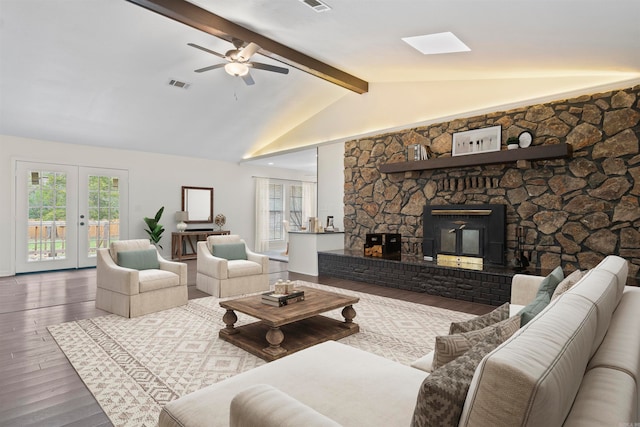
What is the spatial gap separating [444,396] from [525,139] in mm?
4883

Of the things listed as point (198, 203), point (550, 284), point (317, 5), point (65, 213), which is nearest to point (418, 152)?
point (317, 5)

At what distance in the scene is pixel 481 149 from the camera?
5.30 metres

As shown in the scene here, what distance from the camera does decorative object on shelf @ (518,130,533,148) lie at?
15.8 ft

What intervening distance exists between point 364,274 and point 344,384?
14.2ft

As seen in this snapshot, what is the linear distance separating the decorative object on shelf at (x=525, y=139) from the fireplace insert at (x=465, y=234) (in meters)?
0.88

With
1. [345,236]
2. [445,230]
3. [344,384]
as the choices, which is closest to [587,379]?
[344,384]

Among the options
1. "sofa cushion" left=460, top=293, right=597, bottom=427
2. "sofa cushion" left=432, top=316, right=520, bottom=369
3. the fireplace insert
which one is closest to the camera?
"sofa cushion" left=460, top=293, right=597, bottom=427

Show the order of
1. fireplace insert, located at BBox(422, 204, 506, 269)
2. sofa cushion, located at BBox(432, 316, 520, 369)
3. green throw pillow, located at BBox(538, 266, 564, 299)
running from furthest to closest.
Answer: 1. fireplace insert, located at BBox(422, 204, 506, 269)
2. green throw pillow, located at BBox(538, 266, 564, 299)
3. sofa cushion, located at BBox(432, 316, 520, 369)

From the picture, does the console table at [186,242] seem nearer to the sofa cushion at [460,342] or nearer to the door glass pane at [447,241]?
the door glass pane at [447,241]

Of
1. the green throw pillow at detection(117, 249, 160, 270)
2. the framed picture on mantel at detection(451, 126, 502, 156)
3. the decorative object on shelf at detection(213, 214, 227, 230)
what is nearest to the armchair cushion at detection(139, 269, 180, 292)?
the green throw pillow at detection(117, 249, 160, 270)

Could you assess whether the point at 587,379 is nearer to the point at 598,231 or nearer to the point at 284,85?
the point at 598,231

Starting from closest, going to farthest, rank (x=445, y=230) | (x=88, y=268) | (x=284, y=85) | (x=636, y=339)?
1. (x=636, y=339)
2. (x=445, y=230)
3. (x=284, y=85)
4. (x=88, y=268)

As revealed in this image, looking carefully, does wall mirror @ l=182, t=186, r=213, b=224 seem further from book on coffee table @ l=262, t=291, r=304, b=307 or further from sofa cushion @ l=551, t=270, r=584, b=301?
sofa cushion @ l=551, t=270, r=584, b=301

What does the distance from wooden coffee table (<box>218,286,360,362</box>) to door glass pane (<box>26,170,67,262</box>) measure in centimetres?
550
